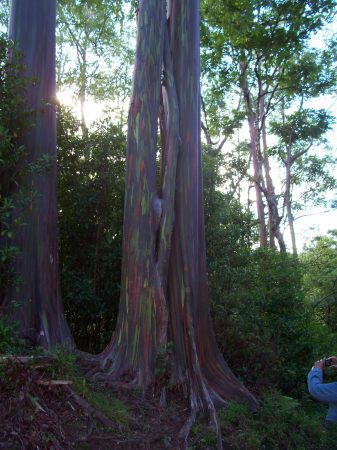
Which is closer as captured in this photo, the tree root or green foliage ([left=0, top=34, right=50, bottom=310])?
the tree root

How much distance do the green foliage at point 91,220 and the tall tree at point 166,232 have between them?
1811 millimetres

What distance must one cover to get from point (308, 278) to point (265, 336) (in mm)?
13176

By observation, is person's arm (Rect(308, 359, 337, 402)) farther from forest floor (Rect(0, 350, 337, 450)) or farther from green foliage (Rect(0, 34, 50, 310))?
green foliage (Rect(0, 34, 50, 310))

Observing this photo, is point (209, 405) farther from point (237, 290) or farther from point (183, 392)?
point (237, 290)

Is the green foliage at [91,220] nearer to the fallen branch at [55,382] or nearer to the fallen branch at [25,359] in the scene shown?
the fallen branch at [25,359]

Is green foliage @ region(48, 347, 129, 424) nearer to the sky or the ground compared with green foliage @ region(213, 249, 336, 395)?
nearer to the ground

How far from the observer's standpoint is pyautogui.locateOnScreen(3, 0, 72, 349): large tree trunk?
7.31 meters

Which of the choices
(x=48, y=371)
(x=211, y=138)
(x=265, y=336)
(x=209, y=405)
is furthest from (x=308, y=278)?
(x=48, y=371)

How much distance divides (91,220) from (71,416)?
4378 millimetres

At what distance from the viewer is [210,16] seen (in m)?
14.3

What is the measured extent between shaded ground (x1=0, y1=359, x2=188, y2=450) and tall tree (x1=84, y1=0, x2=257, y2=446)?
0.53 m

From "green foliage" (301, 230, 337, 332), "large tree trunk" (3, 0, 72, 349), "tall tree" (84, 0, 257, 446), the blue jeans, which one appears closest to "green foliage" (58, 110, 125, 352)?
"large tree trunk" (3, 0, 72, 349)

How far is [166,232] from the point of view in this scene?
705 cm

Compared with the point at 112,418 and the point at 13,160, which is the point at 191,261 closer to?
the point at 112,418
